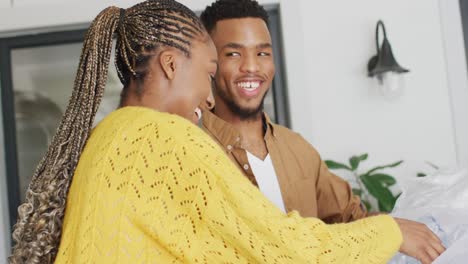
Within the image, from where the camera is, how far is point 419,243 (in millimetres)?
1017

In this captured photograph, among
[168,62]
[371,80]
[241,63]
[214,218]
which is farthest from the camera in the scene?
[371,80]

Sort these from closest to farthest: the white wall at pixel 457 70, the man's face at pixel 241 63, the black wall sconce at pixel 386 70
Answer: the man's face at pixel 241 63 < the black wall sconce at pixel 386 70 < the white wall at pixel 457 70

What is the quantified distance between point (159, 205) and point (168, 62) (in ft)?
0.83

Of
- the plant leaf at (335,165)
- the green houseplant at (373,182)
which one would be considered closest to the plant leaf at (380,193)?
the green houseplant at (373,182)

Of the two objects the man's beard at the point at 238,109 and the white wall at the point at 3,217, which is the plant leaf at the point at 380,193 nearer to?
the man's beard at the point at 238,109

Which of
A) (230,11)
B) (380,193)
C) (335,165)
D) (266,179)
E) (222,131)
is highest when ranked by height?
(230,11)

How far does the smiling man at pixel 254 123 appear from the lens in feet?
4.78

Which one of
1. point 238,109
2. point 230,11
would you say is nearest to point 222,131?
point 238,109

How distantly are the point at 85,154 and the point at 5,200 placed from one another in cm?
199

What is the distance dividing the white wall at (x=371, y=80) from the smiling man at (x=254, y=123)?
1.08 m

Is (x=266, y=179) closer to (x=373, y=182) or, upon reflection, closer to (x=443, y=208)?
(x=443, y=208)

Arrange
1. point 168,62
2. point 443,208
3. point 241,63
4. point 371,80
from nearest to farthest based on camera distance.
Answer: point 168,62 → point 443,208 → point 241,63 → point 371,80

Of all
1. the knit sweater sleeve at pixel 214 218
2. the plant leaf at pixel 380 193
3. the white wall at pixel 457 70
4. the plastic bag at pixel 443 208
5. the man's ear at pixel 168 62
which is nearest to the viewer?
the knit sweater sleeve at pixel 214 218

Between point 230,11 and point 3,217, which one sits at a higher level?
point 230,11
